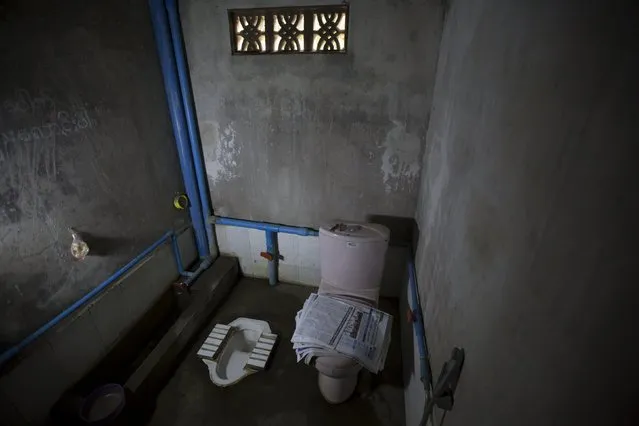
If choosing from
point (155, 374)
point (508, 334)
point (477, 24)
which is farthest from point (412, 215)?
point (155, 374)

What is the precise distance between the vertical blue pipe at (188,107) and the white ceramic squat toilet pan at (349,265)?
1111 mm

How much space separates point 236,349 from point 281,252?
823 millimetres

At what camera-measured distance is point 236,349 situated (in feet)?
7.06

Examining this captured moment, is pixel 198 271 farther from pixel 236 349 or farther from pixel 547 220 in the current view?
pixel 547 220

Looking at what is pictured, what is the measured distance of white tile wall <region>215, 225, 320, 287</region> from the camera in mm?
2529

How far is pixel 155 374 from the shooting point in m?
1.85

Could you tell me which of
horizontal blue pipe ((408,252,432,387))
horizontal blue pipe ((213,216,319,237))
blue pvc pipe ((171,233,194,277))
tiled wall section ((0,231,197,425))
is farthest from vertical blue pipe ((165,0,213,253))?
horizontal blue pipe ((408,252,432,387))

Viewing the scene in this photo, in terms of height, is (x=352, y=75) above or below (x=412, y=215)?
above

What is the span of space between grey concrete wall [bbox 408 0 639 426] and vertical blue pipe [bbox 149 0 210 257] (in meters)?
1.78

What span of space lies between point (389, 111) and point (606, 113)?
155cm

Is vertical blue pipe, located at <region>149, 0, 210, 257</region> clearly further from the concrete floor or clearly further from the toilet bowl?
the concrete floor

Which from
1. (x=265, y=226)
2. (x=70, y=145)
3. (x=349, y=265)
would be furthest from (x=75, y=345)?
(x=349, y=265)

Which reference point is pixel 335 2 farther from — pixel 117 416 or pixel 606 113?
pixel 117 416

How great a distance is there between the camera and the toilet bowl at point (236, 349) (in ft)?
6.44
